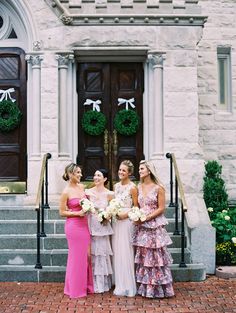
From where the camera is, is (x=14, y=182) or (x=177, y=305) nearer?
(x=177, y=305)

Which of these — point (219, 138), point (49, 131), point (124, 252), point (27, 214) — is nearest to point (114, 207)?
point (124, 252)

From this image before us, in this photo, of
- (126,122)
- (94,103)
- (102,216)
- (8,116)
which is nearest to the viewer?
(102,216)

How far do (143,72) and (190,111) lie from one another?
1.42 meters

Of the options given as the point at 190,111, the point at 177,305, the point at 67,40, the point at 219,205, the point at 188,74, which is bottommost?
the point at 177,305

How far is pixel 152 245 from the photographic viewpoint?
23.9 ft

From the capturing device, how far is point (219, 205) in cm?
1080

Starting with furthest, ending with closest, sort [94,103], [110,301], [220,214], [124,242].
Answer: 1. [94,103]
2. [220,214]
3. [124,242]
4. [110,301]

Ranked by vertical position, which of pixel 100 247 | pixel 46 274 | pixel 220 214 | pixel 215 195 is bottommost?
pixel 46 274

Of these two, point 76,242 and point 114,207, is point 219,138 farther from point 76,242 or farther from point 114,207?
point 76,242

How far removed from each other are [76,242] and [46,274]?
3.38ft

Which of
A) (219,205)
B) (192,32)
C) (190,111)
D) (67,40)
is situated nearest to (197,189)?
(219,205)

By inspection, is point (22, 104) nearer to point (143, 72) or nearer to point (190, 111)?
point (143, 72)

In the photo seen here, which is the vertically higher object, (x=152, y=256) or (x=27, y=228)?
(x=27, y=228)

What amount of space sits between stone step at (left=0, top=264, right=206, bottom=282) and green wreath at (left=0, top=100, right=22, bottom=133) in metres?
3.53
